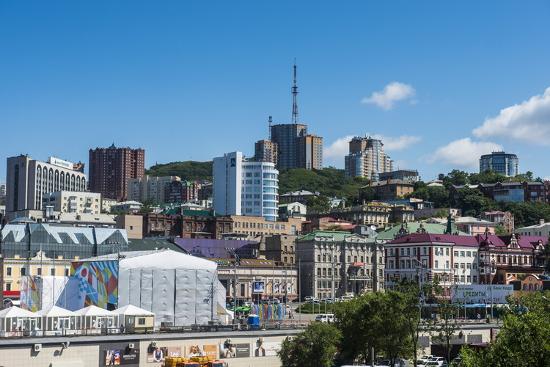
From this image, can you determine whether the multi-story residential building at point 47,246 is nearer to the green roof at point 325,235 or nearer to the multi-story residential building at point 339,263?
the multi-story residential building at point 339,263

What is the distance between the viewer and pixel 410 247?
149m

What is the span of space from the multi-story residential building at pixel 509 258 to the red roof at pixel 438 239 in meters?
1.90

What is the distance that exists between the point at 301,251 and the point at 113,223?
48327 millimetres

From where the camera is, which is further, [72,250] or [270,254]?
[270,254]

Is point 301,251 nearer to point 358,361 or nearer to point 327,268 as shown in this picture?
point 327,268

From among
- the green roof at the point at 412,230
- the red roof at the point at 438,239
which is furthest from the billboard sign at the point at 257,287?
the green roof at the point at 412,230

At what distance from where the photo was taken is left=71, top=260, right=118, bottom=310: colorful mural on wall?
3297 inches

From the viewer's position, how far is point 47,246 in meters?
123

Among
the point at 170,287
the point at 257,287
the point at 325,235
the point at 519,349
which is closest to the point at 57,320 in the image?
the point at 170,287

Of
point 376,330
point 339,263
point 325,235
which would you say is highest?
point 325,235

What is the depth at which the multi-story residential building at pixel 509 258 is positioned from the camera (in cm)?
14975

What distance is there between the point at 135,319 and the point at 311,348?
15.7 m

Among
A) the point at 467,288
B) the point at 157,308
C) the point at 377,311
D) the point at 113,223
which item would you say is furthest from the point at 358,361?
the point at 113,223

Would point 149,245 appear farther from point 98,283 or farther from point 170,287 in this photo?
point 170,287
